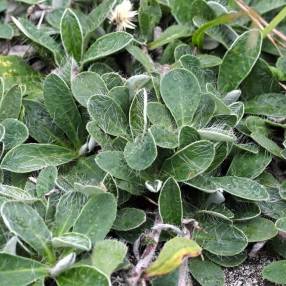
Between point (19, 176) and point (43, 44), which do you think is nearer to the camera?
point (19, 176)

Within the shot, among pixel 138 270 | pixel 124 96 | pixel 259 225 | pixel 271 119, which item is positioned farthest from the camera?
pixel 271 119

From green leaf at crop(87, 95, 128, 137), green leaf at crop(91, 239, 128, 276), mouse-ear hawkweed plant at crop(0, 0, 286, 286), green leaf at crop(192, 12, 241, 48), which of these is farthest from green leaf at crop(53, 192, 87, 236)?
green leaf at crop(192, 12, 241, 48)

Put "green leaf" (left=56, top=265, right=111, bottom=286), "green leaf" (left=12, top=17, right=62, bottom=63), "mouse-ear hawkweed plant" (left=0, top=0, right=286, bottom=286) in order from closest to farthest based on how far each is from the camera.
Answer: "green leaf" (left=56, top=265, right=111, bottom=286)
"mouse-ear hawkweed plant" (left=0, top=0, right=286, bottom=286)
"green leaf" (left=12, top=17, right=62, bottom=63)

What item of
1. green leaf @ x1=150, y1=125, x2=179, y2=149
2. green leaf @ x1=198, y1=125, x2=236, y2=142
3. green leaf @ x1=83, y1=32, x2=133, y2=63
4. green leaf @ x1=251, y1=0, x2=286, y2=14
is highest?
green leaf @ x1=251, y1=0, x2=286, y2=14

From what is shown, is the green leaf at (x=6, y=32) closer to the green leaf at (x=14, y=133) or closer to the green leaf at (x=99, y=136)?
the green leaf at (x=14, y=133)

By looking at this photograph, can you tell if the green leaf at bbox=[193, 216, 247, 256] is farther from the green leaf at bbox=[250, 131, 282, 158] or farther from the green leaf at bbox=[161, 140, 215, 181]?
the green leaf at bbox=[250, 131, 282, 158]

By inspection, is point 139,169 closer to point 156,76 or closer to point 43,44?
A: point 156,76

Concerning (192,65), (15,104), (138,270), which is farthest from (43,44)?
(138,270)
